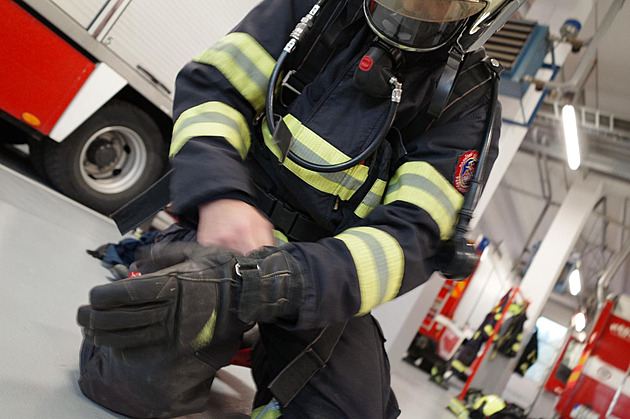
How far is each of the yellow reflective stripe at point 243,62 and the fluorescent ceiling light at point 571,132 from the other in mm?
5068

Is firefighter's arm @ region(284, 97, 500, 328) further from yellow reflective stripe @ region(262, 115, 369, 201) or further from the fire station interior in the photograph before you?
the fire station interior

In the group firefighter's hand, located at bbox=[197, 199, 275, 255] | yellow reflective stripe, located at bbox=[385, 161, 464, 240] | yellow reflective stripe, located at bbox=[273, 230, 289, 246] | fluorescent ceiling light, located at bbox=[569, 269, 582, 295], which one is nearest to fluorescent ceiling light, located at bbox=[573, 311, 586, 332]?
fluorescent ceiling light, located at bbox=[569, 269, 582, 295]

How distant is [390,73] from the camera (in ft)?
3.80

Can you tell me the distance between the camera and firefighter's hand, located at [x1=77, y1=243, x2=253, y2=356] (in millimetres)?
737

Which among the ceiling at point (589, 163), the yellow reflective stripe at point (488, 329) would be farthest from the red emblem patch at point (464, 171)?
the yellow reflective stripe at point (488, 329)

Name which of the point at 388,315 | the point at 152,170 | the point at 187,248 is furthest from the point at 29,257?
the point at 388,315

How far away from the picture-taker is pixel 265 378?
135 centimetres

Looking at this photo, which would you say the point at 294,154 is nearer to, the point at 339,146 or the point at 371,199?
the point at 339,146

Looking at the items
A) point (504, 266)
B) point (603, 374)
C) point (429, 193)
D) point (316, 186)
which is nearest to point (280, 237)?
point (316, 186)

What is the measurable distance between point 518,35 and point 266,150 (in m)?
4.41

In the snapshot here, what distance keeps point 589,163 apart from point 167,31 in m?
7.33

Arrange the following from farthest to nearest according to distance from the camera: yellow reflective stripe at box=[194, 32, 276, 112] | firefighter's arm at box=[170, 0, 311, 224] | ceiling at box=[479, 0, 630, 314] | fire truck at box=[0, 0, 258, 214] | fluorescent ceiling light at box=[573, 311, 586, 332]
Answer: fluorescent ceiling light at box=[573, 311, 586, 332] < ceiling at box=[479, 0, 630, 314] < fire truck at box=[0, 0, 258, 214] < yellow reflective stripe at box=[194, 32, 276, 112] < firefighter's arm at box=[170, 0, 311, 224]

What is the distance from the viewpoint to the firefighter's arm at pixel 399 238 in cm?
87

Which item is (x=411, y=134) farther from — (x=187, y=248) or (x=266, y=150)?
(x=187, y=248)
